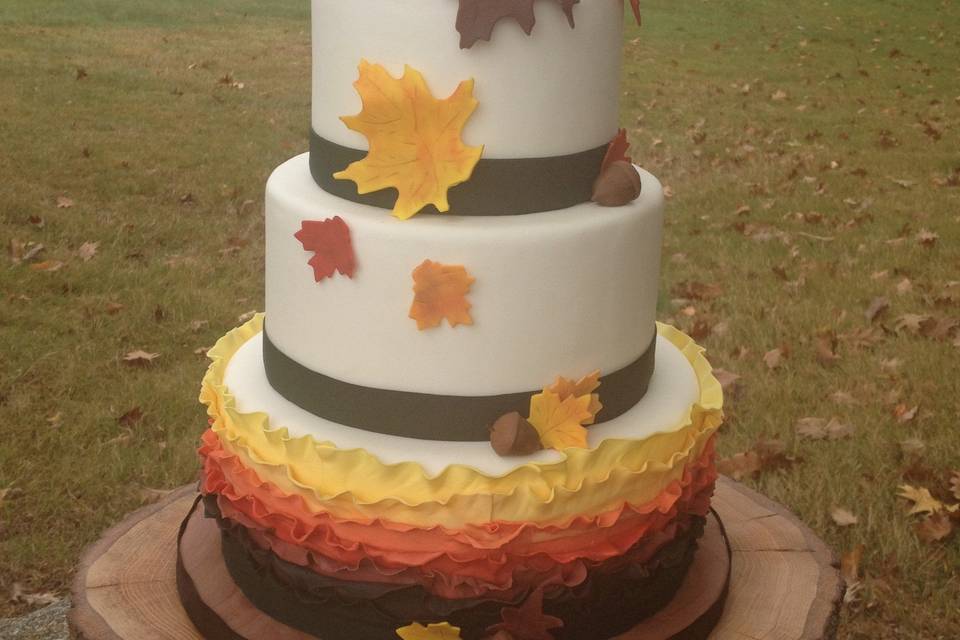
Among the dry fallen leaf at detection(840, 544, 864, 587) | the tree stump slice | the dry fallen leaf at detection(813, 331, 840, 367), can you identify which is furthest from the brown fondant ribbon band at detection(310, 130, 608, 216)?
the dry fallen leaf at detection(813, 331, 840, 367)

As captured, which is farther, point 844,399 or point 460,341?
point 844,399

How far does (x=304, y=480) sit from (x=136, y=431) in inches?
95.6

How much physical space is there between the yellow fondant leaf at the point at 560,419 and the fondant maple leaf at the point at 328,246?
495 mm

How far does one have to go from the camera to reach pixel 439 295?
2318 mm

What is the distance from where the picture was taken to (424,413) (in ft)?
7.91

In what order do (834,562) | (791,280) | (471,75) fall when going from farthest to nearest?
(791,280) < (834,562) < (471,75)

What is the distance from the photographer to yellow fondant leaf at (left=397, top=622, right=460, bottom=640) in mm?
2404

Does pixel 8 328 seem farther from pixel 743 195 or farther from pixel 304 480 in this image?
pixel 743 195

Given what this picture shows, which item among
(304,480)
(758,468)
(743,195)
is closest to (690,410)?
(304,480)

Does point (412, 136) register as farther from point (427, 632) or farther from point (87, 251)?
point (87, 251)

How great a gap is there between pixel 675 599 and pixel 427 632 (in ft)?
2.30

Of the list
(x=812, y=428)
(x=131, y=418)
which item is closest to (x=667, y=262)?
(x=812, y=428)

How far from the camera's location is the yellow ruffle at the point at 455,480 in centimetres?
234

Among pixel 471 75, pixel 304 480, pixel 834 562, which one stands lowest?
pixel 834 562
